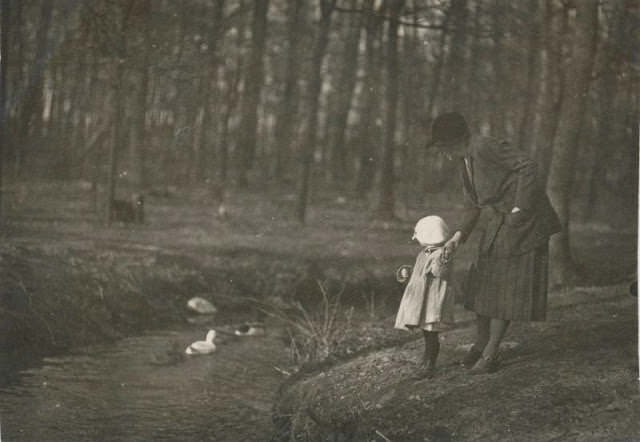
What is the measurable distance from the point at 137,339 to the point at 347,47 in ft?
8.92

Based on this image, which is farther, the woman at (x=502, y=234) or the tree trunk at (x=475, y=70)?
the tree trunk at (x=475, y=70)

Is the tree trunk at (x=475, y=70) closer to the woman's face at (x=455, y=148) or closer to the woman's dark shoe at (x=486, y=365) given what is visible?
the woman's face at (x=455, y=148)

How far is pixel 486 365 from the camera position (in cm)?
405

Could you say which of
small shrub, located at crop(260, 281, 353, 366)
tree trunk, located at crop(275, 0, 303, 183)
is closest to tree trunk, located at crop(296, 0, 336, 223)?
tree trunk, located at crop(275, 0, 303, 183)

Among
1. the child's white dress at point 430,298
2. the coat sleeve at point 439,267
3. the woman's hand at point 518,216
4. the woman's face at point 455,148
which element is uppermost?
the woman's face at point 455,148

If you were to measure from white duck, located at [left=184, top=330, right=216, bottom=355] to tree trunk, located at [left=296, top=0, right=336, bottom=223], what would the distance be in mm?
1172

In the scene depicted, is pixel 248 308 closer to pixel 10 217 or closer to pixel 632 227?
pixel 10 217

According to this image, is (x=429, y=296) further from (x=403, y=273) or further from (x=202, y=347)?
(x=202, y=347)

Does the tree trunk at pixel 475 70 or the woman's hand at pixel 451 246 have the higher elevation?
the tree trunk at pixel 475 70

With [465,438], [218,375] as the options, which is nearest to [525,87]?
[465,438]

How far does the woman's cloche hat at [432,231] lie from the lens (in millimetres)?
4152

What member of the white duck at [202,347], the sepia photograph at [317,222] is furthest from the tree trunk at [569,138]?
the white duck at [202,347]

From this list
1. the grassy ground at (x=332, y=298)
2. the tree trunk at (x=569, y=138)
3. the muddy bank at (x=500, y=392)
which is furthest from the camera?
the tree trunk at (x=569, y=138)

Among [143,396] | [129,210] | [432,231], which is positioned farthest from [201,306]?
[432,231]
